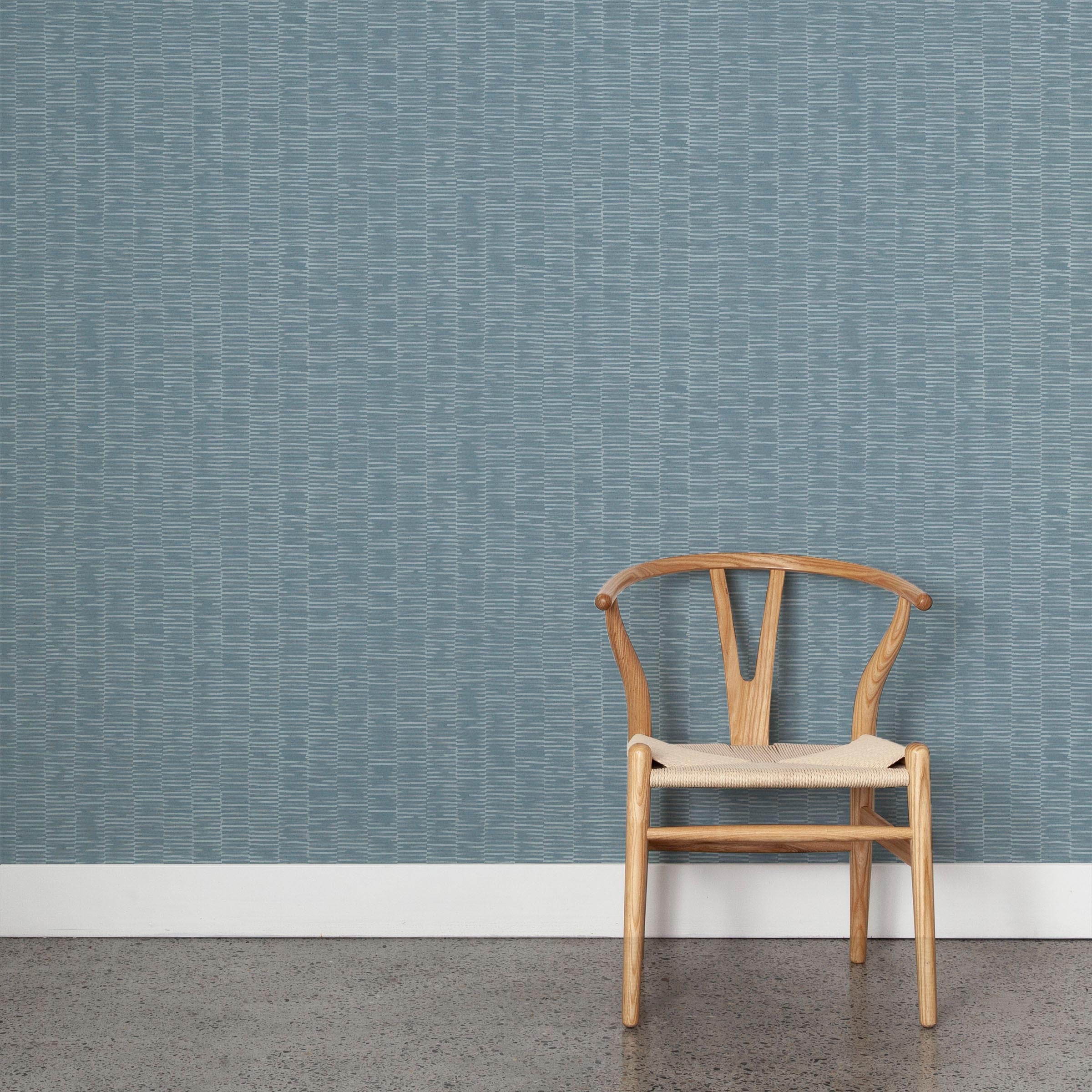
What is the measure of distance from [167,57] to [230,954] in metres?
1.65

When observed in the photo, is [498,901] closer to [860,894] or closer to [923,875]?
[860,894]

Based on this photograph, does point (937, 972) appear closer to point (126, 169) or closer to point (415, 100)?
point (415, 100)

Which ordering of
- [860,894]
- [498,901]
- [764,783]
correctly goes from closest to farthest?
1. [764,783]
2. [860,894]
3. [498,901]

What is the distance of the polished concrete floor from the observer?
134 centimetres

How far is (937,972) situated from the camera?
1.69 m

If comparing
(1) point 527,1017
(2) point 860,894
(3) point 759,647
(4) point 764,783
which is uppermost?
(3) point 759,647

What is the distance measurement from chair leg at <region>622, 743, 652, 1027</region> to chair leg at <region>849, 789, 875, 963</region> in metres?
0.46

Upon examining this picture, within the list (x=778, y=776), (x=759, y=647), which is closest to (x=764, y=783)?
(x=778, y=776)

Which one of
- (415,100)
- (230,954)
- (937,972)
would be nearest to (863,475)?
(937,972)

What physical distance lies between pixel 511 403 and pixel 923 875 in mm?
1055

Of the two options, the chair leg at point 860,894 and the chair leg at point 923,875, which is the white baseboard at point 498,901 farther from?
the chair leg at point 923,875

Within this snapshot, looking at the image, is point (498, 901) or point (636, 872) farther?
point (498, 901)

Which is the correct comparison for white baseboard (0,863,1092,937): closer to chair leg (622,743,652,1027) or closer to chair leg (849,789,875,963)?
chair leg (849,789,875,963)

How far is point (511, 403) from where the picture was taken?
1.86 m
